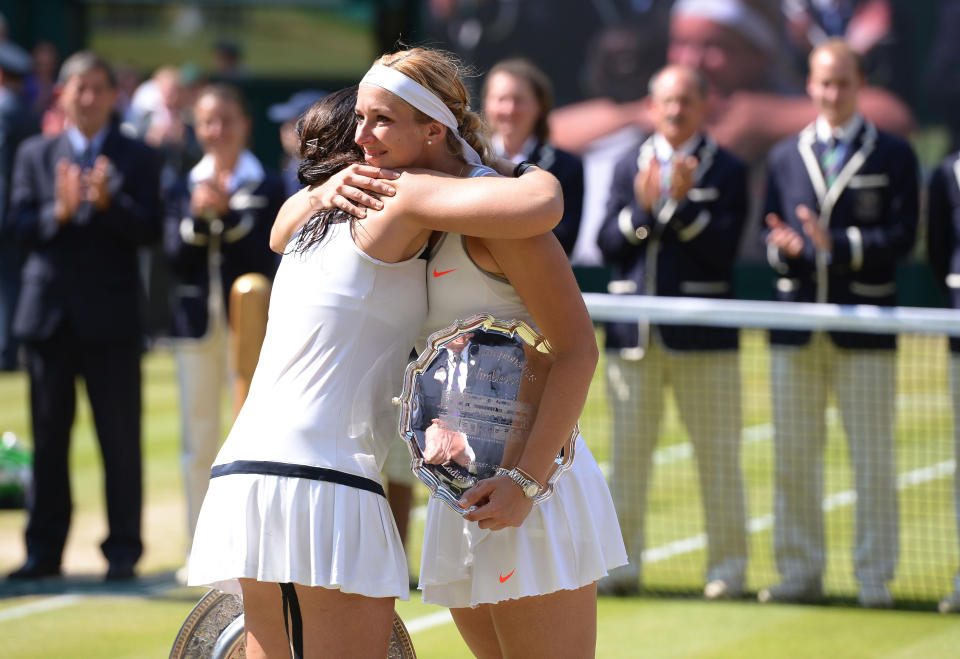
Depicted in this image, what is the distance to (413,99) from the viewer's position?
10.3 feet

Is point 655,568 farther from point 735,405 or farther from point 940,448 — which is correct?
point 940,448

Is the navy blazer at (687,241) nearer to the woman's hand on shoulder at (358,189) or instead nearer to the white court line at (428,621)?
the white court line at (428,621)

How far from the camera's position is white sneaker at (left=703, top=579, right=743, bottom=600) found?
6.38 m

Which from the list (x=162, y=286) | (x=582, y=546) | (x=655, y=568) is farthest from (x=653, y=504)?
(x=162, y=286)

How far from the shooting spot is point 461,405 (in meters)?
3.11

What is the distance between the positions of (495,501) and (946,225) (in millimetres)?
4135

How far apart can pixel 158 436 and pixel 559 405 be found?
8.30 m

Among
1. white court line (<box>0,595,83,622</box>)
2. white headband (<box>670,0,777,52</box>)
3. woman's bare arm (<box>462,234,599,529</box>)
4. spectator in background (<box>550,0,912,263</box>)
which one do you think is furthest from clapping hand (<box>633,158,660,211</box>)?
white headband (<box>670,0,777,52</box>)

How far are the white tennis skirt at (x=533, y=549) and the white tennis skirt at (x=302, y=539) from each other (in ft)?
0.70

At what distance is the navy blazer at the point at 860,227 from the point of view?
634 centimetres

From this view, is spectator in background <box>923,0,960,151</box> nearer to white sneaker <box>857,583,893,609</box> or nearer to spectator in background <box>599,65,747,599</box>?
spectator in background <box>599,65,747,599</box>

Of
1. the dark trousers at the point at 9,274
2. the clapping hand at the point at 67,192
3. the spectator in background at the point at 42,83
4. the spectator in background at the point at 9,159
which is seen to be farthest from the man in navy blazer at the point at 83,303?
the spectator in background at the point at 42,83

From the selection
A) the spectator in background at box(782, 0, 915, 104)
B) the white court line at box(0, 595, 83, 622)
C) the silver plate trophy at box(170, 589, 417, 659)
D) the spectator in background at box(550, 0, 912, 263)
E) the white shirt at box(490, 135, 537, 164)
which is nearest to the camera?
the silver plate trophy at box(170, 589, 417, 659)

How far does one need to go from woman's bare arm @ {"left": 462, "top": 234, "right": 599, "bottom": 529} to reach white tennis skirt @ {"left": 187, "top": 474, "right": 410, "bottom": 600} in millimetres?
226
